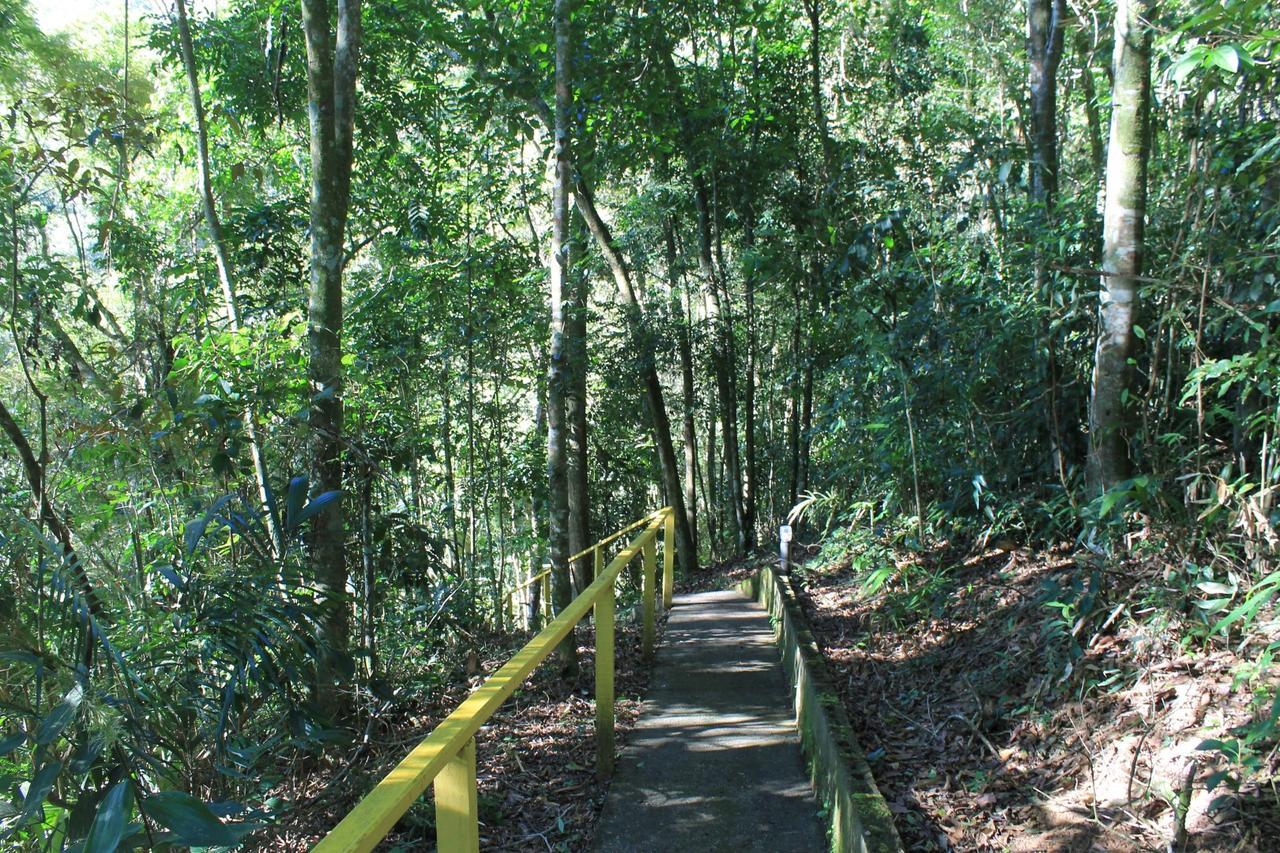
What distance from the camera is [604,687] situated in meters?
4.14

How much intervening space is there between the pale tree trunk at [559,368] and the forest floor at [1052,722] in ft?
7.63

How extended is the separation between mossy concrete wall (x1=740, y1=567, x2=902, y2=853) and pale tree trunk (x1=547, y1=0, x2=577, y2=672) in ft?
5.99

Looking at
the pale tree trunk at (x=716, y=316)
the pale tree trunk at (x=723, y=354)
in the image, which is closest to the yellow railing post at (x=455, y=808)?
the pale tree trunk at (x=716, y=316)

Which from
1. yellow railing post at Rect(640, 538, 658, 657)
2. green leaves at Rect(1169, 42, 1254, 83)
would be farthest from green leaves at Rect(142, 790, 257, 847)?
yellow railing post at Rect(640, 538, 658, 657)

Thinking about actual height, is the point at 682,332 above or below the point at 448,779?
above

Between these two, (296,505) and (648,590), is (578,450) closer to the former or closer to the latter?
(648,590)

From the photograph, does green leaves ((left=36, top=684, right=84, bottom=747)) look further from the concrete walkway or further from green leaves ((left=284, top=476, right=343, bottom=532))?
the concrete walkway

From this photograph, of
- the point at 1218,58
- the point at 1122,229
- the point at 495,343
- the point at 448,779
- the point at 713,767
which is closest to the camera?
the point at 448,779

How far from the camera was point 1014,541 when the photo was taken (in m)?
5.89

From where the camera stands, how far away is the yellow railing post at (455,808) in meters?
2.20

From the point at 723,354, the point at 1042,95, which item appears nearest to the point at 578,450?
the point at 1042,95

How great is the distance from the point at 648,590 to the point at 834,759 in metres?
2.62

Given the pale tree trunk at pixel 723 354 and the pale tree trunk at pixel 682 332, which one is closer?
the pale tree trunk at pixel 723 354

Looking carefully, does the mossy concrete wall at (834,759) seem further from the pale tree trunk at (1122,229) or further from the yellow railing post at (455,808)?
the pale tree trunk at (1122,229)
